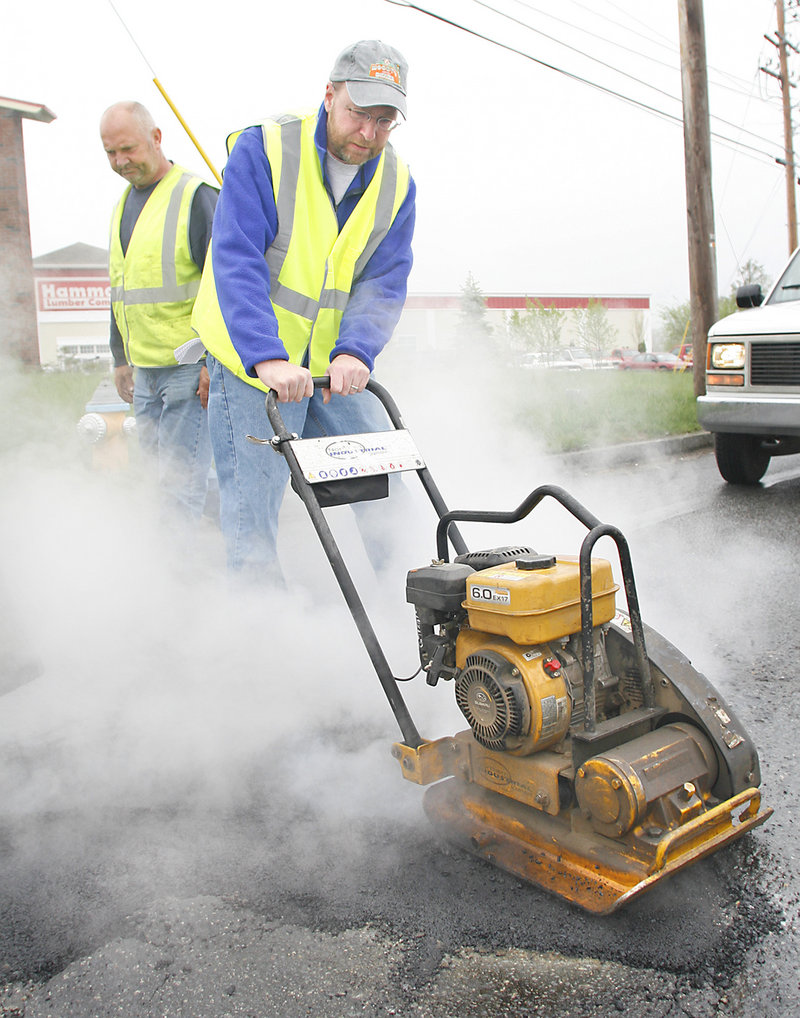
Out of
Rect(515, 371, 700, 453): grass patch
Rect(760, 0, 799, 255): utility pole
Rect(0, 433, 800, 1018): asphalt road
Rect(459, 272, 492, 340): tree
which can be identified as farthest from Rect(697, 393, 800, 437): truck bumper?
Rect(760, 0, 799, 255): utility pole

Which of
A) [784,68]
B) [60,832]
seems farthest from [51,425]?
[784,68]

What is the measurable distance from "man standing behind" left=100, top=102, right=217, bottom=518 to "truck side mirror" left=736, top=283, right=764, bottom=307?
3999 mm

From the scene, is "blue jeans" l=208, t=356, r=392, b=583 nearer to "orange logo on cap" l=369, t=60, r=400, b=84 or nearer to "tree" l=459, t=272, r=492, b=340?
"orange logo on cap" l=369, t=60, r=400, b=84

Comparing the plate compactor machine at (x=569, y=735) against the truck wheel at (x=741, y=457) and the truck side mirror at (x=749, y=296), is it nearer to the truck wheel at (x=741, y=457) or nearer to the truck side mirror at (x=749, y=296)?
the truck wheel at (x=741, y=457)

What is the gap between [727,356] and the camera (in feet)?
19.6

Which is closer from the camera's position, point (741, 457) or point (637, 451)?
point (741, 457)

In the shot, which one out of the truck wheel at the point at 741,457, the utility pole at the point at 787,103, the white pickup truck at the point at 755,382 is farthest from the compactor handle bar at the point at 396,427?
the utility pole at the point at 787,103

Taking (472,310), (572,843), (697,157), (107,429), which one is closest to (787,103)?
(472,310)

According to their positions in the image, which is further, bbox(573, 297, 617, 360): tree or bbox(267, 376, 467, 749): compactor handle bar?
bbox(573, 297, 617, 360): tree

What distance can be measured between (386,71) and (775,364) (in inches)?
160

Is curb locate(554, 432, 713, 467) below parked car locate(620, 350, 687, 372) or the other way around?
below

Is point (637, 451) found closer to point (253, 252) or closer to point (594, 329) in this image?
point (253, 252)

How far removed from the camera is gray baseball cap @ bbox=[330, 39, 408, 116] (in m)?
2.37

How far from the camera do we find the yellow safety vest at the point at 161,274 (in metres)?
3.62
